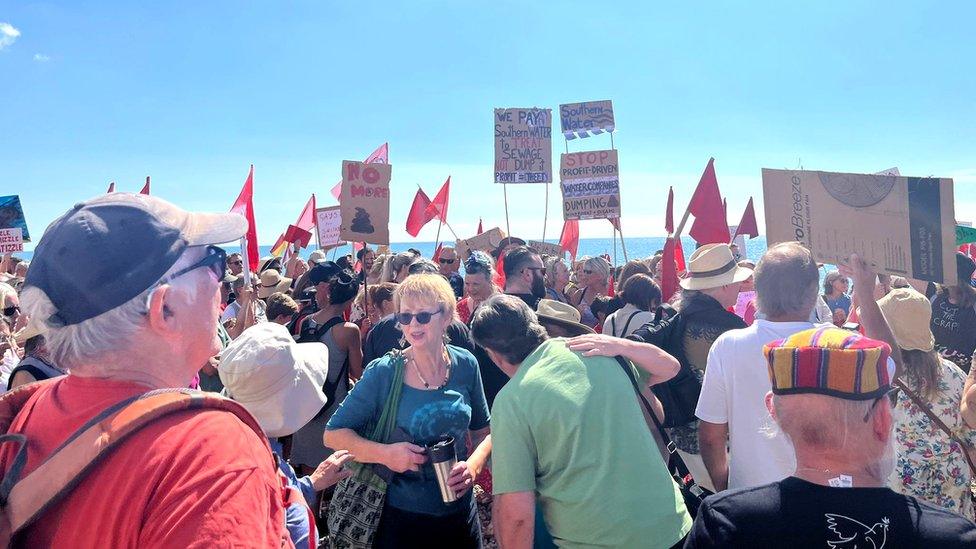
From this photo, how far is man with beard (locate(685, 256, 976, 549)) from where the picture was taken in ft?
5.09

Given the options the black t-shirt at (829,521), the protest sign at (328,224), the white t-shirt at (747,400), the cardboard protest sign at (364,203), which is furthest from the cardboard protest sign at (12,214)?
the black t-shirt at (829,521)

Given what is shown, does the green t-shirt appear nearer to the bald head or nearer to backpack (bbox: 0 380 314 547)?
the bald head

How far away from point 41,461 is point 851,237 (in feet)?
11.3

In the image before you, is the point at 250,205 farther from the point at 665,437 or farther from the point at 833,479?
the point at 833,479

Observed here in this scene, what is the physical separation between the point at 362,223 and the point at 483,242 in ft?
12.8

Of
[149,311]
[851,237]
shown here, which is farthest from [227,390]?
[851,237]

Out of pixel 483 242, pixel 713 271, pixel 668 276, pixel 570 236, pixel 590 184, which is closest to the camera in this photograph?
pixel 713 271

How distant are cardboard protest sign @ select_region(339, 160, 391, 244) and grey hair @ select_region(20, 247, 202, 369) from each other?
24.7ft

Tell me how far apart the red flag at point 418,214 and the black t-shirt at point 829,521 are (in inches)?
518

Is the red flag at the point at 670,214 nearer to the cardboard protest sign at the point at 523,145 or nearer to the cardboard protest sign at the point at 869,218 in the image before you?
the cardboard protest sign at the point at 523,145

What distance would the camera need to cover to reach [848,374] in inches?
64.1

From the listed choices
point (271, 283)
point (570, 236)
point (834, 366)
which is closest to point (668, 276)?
point (834, 366)

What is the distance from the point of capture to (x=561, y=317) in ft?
12.0

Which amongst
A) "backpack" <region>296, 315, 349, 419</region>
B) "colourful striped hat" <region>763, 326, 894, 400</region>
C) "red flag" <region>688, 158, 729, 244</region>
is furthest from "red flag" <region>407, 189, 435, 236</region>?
"colourful striped hat" <region>763, 326, 894, 400</region>
